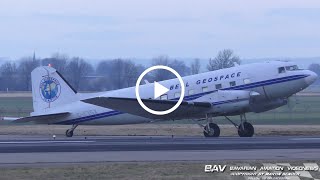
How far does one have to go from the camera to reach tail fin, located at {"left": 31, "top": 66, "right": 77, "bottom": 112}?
54.4 metres

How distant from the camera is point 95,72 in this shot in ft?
383

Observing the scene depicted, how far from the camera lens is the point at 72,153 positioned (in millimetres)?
35312

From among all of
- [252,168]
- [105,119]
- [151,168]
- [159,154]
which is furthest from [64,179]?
[105,119]

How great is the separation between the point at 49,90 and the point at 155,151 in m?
19.9

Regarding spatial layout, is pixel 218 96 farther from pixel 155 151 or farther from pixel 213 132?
pixel 155 151

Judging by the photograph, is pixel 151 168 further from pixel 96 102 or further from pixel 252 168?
pixel 96 102

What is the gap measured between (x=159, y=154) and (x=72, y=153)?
3796 mm

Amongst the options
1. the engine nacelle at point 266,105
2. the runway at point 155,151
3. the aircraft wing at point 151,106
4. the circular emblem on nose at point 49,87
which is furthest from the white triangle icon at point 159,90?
the runway at point 155,151

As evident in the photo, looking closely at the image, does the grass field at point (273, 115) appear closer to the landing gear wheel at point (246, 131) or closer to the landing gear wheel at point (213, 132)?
the landing gear wheel at point (246, 131)

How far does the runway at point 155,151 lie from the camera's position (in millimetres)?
32844

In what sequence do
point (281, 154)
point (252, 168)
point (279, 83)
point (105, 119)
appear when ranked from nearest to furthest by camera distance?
1. point (252, 168)
2. point (281, 154)
3. point (279, 83)
4. point (105, 119)

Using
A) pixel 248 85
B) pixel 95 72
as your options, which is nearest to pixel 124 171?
pixel 248 85

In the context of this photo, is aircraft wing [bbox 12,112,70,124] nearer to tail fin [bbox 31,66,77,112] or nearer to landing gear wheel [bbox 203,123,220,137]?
tail fin [bbox 31,66,77,112]

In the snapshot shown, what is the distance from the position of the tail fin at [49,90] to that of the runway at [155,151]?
1161cm
